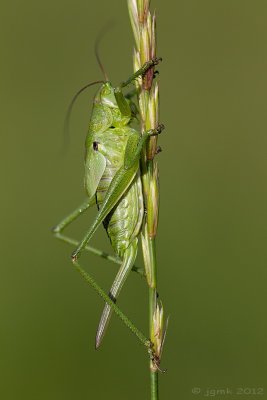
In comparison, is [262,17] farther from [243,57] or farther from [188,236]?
[188,236]

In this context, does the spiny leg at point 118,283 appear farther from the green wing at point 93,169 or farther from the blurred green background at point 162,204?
the blurred green background at point 162,204

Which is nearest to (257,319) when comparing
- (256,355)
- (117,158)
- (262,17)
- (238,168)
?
(256,355)

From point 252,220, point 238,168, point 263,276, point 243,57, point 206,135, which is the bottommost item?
point 263,276

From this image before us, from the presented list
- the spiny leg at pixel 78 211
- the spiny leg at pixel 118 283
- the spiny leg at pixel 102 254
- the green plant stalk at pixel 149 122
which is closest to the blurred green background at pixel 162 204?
the spiny leg at pixel 102 254

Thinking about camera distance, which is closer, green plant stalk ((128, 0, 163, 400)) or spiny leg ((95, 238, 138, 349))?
green plant stalk ((128, 0, 163, 400))

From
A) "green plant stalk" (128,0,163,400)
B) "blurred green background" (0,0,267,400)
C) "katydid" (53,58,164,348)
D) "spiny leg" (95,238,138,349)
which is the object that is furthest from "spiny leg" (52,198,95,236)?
"blurred green background" (0,0,267,400)

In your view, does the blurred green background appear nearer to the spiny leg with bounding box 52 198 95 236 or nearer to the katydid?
the katydid
